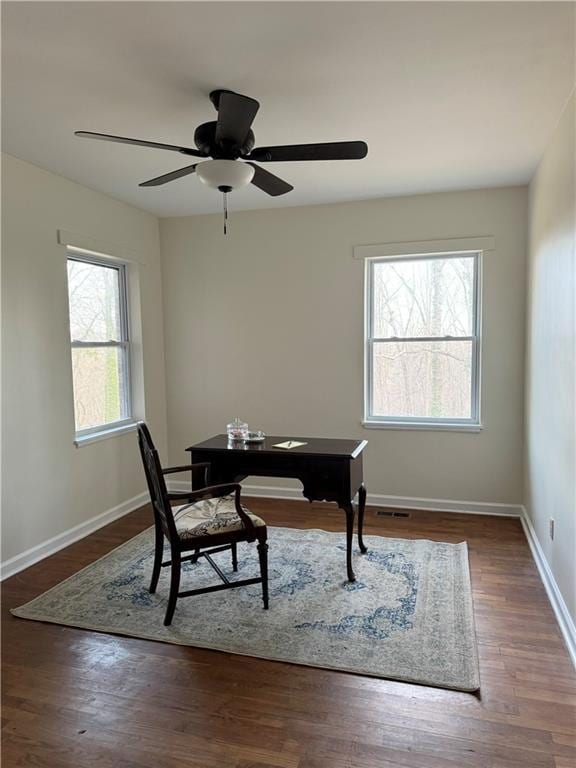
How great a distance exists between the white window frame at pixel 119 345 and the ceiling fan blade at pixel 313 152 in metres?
2.12

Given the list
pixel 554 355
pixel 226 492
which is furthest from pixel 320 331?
pixel 226 492

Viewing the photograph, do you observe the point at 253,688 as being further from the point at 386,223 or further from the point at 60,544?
the point at 386,223

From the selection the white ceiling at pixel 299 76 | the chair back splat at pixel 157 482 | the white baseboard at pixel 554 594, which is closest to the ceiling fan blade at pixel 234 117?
the white ceiling at pixel 299 76

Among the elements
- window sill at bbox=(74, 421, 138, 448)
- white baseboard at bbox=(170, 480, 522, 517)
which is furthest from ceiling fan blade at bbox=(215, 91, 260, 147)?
white baseboard at bbox=(170, 480, 522, 517)

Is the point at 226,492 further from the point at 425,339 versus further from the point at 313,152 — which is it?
the point at 425,339

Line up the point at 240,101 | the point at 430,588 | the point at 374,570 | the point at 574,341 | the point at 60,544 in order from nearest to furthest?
1. the point at 240,101
2. the point at 574,341
3. the point at 430,588
4. the point at 374,570
5. the point at 60,544

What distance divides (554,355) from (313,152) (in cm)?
172

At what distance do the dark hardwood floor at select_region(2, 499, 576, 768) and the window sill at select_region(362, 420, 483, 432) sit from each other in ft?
5.70

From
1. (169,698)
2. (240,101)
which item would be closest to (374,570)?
(169,698)

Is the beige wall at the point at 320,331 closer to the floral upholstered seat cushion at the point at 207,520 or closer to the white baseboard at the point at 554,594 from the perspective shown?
the white baseboard at the point at 554,594

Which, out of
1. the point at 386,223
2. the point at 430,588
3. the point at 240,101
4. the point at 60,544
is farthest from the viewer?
the point at 386,223

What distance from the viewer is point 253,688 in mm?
2098

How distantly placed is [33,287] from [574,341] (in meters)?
3.22

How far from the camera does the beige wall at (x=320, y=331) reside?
406cm
